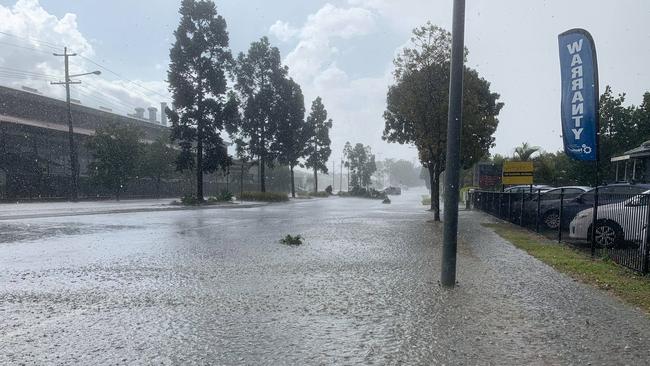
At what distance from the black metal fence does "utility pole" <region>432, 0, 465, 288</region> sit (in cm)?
320

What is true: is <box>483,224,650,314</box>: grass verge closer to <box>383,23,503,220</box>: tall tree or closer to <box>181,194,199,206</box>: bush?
<box>383,23,503,220</box>: tall tree

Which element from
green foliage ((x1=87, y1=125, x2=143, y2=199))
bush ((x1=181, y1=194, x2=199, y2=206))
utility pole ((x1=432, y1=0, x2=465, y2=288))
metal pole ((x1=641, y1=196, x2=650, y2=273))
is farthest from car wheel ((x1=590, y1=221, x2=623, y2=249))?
green foliage ((x1=87, y1=125, x2=143, y2=199))

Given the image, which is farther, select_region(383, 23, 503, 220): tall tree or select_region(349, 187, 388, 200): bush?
select_region(349, 187, 388, 200): bush

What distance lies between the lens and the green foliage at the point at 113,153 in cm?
3847

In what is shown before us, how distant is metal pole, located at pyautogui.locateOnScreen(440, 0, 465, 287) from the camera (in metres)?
6.92

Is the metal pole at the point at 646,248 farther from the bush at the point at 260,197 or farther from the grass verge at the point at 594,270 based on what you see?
the bush at the point at 260,197

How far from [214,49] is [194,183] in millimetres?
25745

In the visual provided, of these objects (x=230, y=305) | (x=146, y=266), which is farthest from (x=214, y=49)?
(x=230, y=305)

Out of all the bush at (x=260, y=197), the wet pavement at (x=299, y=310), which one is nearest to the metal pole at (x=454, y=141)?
the wet pavement at (x=299, y=310)

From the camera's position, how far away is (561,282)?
23.6 ft

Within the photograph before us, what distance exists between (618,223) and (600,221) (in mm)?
712

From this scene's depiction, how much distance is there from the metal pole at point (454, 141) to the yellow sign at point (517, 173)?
47.8 feet

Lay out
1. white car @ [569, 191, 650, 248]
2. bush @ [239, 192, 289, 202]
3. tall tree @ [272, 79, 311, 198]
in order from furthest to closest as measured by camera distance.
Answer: tall tree @ [272, 79, 311, 198] < bush @ [239, 192, 289, 202] < white car @ [569, 191, 650, 248]

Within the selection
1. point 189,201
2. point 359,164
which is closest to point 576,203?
point 189,201
